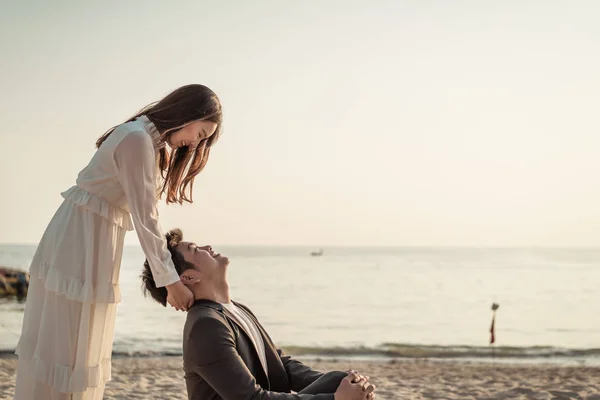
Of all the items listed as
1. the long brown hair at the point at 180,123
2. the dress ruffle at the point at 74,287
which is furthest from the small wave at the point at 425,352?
the dress ruffle at the point at 74,287

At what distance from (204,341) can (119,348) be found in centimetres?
970

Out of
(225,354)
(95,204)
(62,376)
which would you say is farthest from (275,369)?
(95,204)

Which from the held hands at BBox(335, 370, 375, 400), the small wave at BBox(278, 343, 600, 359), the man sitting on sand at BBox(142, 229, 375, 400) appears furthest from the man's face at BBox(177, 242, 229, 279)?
the small wave at BBox(278, 343, 600, 359)

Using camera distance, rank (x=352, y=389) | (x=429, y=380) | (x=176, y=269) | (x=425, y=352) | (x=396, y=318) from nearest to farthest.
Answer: (x=352, y=389) → (x=176, y=269) → (x=429, y=380) → (x=425, y=352) → (x=396, y=318)

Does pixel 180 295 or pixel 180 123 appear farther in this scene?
pixel 180 123

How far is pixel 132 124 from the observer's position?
8.65ft

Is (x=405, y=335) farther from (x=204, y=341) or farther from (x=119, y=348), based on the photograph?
(x=204, y=341)

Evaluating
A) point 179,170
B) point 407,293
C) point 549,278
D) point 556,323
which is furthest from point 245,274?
point 179,170

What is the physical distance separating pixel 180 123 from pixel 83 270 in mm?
637

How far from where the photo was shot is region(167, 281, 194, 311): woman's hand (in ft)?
A: 8.18

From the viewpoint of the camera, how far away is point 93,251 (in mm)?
2645

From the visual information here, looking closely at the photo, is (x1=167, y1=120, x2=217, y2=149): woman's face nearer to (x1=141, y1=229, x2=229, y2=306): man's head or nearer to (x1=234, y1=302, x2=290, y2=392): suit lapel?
(x1=141, y1=229, x2=229, y2=306): man's head

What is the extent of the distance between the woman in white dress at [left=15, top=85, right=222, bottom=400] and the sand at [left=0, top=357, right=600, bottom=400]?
417 centimetres

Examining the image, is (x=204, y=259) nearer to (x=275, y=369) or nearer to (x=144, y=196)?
(x=144, y=196)
